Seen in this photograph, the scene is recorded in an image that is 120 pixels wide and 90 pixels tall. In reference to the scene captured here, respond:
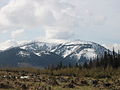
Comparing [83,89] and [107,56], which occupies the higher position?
[107,56]

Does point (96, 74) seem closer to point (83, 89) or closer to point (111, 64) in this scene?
point (111, 64)

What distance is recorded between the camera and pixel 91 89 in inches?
1676

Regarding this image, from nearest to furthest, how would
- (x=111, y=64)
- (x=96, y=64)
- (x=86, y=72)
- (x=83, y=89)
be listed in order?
(x=83, y=89)
(x=86, y=72)
(x=111, y=64)
(x=96, y=64)

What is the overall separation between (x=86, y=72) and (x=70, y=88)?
73.1 metres

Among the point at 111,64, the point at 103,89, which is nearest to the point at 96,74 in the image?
the point at 111,64

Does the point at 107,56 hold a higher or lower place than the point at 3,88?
higher

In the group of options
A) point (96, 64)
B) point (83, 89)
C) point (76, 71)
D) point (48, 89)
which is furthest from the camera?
point (96, 64)

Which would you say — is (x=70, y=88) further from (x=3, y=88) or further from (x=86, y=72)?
(x=86, y=72)

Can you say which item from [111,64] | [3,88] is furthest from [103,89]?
[111,64]

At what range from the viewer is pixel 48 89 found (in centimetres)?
3788

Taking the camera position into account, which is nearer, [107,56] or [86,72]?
[86,72]

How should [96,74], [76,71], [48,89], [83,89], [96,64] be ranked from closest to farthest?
[48,89], [83,89], [96,74], [76,71], [96,64]

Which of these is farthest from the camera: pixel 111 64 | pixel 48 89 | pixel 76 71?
pixel 111 64

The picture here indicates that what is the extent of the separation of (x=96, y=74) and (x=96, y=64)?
3824cm
